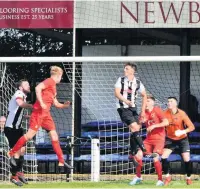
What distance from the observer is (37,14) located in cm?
1858

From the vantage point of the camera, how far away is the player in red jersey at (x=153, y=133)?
1655 cm

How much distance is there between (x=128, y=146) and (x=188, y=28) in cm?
228

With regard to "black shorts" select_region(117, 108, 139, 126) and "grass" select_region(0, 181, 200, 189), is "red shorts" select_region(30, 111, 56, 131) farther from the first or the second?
"black shorts" select_region(117, 108, 139, 126)

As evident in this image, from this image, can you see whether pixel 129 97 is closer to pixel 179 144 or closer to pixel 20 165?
pixel 179 144

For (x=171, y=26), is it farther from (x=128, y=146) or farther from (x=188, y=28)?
(x=128, y=146)

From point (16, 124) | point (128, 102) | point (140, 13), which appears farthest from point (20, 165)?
point (140, 13)

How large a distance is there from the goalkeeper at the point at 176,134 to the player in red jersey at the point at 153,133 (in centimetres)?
12

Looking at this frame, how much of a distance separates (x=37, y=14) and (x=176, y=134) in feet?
11.4

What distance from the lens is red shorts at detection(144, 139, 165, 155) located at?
655 inches

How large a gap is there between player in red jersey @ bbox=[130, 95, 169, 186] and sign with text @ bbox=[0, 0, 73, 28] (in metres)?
2.60

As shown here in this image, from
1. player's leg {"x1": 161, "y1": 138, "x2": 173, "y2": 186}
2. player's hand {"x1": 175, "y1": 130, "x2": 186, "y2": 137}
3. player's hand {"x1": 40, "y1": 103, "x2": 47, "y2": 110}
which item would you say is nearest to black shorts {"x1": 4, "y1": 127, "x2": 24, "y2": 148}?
player's hand {"x1": 40, "y1": 103, "x2": 47, "y2": 110}

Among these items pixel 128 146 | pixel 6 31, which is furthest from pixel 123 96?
pixel 6 31

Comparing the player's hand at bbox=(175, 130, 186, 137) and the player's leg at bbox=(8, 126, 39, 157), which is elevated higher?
the player's hand at bbox=(175, 130, 186, 137)

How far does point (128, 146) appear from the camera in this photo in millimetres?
18406
